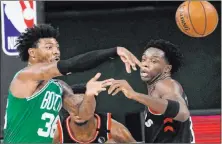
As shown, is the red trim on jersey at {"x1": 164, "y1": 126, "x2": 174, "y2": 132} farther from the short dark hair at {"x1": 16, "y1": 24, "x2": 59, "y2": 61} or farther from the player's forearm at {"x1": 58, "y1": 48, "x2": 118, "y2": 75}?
the short dark hair at {"x1": 16, "y1": 24, "x2": 59, "y2": 61}

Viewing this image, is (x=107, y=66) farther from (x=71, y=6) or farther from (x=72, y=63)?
(x=72, y=63)

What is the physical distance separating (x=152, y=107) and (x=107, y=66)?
2949 mm

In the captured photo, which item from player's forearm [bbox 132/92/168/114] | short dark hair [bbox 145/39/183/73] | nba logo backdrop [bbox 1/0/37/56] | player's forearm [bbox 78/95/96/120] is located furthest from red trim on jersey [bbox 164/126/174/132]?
nba logo backdrop [bbox 1/0/37/56]

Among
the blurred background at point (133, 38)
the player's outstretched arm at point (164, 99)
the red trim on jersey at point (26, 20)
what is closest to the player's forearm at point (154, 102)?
the player's outstretched arm at point (164, 99)

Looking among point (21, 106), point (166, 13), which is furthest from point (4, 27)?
point (166, 13)

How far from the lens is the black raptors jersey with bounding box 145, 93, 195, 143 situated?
5820 mm

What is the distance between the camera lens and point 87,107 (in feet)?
20.9

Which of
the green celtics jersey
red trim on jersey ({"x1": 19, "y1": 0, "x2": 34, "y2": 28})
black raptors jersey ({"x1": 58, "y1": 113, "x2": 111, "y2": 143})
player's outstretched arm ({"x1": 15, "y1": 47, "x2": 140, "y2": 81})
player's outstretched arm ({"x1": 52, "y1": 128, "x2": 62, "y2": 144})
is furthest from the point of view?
red trim on jersey ({"x1": 19, "y1": 0, "x2": 34, "y2": 28})

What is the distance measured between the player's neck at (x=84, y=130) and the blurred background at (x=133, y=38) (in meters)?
1.79

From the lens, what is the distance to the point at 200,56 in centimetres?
867

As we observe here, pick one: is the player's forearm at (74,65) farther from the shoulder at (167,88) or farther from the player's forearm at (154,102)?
the shoulder at (167,88)

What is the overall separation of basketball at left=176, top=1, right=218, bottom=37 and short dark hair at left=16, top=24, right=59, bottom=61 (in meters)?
1.05

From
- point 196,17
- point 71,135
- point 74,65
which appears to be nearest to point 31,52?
point 74,65

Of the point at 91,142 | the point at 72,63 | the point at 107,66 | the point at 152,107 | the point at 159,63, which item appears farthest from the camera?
the point at 107,66
